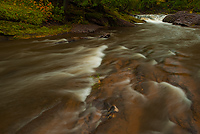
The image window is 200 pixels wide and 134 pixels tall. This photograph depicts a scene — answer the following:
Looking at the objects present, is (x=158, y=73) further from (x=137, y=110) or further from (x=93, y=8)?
(x=93, y=8)

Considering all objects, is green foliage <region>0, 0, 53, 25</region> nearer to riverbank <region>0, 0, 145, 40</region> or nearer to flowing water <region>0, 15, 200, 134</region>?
riverbank <region>0, 0, 145, 40</region>

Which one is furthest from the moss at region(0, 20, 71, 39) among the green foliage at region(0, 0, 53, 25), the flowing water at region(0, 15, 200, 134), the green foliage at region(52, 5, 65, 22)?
the flowing water at region(0, 15, 200, 134)

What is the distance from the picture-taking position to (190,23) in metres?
13.9

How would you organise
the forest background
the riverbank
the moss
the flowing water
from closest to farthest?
1. the flowing water
2. the moss
3. the riverbank
4. the forest background

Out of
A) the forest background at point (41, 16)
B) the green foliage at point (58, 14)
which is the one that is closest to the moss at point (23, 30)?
the forest background at point (41, 16)

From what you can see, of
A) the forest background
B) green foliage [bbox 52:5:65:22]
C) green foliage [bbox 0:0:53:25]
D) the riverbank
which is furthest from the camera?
green foliage [bbox 52:5:65:22]

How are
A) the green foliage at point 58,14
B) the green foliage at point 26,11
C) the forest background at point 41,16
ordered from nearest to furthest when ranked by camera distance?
the forest background at point 41,16 < the green foliage at point 26,11 < the green foliage at point 58,14

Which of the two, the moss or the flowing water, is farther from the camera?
the moss

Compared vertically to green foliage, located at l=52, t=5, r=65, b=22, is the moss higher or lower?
lower

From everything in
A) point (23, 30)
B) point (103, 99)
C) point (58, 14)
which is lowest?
point (103, 99)

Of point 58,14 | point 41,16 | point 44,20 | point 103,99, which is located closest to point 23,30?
point 44,20

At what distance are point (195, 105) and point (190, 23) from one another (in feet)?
54.0

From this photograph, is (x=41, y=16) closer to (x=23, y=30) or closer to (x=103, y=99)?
(x=23, y=30)

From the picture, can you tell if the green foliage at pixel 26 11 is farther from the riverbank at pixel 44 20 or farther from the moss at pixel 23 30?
the moss at pixel 23 30
